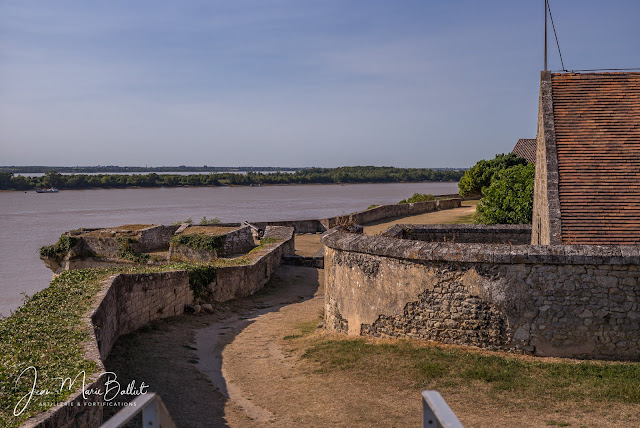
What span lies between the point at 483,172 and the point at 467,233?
126 feet

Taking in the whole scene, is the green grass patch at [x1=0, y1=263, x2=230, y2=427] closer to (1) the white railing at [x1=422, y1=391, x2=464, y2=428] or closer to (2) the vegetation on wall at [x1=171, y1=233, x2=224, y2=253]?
(1) the white railing at [x1=422, y1=391, x2=464, y2=428]

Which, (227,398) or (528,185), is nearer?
(227,398)

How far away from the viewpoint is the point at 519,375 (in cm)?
836

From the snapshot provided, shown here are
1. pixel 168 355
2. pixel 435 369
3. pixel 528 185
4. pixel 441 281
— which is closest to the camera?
pixel 435 369

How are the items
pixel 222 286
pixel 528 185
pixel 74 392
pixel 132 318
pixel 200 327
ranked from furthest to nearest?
pixel 528 185
pixel 222 286
pixel 200 327
pixel 132 318
pixel 74 392

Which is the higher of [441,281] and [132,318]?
[441,281]

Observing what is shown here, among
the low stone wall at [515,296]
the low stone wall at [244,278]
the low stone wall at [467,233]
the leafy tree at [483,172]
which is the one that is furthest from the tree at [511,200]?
the leafy tree at [483,172]

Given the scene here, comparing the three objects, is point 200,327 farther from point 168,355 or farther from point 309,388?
point 309,388

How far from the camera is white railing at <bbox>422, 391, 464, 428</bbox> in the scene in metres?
A: 2.27

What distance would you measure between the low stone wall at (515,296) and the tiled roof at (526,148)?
4420 centimetres

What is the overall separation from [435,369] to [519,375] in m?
1.17

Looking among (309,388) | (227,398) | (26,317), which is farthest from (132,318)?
(309,388)

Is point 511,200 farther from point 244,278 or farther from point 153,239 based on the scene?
point 153,239

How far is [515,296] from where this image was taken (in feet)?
29.5
